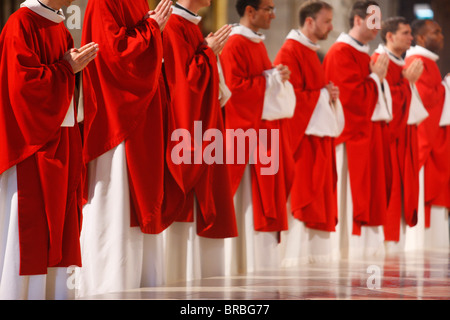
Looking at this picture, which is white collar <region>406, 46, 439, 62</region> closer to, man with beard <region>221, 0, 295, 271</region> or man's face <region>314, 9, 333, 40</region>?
man's face <region>314, 9, 333, 40</region>

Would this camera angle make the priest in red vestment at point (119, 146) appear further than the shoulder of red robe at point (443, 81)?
No

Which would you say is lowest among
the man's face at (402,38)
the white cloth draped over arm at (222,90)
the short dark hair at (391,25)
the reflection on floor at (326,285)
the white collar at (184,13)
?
the reflection on floor at (326,285)

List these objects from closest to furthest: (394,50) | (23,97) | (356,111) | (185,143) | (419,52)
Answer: (23,97)
(185,143)
(356,111)
(394,50)
(419,52)

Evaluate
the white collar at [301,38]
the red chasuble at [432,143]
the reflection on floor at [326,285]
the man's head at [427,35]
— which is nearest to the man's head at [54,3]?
the reflection on floor at [326,285]

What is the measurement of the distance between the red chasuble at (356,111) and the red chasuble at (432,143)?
1.13 meters

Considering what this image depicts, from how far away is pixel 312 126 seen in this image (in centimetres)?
610

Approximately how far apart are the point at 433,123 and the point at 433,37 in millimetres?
890

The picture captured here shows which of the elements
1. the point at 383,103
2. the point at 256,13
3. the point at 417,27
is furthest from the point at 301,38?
the point at 417,27

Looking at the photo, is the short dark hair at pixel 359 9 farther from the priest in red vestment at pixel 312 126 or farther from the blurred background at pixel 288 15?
the priest in red vestment at pixel 312 126

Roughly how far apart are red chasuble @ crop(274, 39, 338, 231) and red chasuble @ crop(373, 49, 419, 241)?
1.00 metres

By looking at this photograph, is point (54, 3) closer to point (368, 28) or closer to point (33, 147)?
point (33, 147)

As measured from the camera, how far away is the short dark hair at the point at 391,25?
7.19 meters
